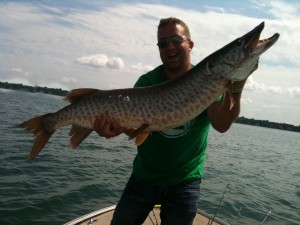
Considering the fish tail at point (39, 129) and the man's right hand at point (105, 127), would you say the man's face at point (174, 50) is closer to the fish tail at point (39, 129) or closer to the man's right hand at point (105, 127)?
the man's right hand at point (105, 127)

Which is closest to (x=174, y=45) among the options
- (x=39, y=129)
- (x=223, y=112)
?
(x=223, y=112)

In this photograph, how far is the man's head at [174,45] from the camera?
3.69m

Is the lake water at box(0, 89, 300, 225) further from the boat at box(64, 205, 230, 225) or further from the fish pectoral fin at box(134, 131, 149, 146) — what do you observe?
the fish pectoral fin at box(134, 131, 149, 146)

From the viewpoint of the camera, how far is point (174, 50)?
3.67 metres

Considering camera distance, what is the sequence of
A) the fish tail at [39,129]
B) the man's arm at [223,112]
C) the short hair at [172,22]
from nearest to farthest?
the man's arm at [223,112], the short hair at [172,22], the fish tail at [39,129]

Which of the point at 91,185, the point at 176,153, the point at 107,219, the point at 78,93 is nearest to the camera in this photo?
the point at 176,153

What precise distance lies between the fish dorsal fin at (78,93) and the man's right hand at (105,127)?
319 millimetres

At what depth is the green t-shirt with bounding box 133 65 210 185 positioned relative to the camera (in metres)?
3.62

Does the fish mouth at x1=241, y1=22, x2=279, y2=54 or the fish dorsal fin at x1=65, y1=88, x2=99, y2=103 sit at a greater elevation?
the fish mouth at x1=241, y1=22, x2=279, y2=54

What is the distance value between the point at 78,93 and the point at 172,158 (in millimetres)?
1270

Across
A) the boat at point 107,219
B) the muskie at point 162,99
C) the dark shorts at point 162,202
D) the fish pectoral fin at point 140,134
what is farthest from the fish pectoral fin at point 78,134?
the boat at point 107,219

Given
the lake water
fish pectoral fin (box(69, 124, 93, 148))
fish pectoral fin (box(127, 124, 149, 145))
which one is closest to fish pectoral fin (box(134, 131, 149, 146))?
fish pectoral fin (box(127, 124, 149, 145))

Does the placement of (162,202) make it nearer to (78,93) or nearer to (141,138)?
(141,138)

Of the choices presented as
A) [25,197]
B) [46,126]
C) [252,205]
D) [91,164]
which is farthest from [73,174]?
[46,126]
